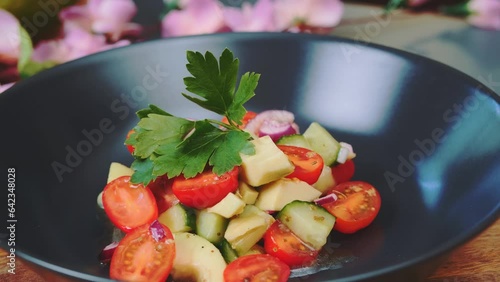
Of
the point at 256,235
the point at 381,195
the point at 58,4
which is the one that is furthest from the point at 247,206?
the point at 58,4

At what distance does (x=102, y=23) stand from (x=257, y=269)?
4.26 ft

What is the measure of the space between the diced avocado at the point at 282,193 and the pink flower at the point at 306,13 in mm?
1029

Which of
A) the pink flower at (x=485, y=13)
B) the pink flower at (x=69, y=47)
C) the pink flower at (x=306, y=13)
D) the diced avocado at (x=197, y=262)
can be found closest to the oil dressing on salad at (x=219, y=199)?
the diced avocado at (x=197, y=262)

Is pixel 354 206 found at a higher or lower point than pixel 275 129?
lower

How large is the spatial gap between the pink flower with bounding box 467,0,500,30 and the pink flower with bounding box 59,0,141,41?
1360 mm

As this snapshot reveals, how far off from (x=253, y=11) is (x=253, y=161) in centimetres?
102

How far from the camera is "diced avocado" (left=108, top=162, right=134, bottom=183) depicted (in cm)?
156

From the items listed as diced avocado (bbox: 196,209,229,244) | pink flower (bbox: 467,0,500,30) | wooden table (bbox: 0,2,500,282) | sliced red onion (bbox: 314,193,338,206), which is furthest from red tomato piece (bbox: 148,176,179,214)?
pink flower (bbox: 467,0,500,30)

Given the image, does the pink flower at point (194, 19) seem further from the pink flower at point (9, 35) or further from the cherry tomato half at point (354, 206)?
the cherry tomato half at point (354, 206)

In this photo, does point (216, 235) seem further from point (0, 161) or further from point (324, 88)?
point (324, 88)

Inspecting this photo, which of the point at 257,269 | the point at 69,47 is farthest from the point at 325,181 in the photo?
the point at 69,47

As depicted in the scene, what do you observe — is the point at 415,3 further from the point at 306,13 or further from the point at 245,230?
the point at 245,230

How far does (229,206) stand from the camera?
1.35 metres

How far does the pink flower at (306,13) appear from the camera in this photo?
7.61 ft
